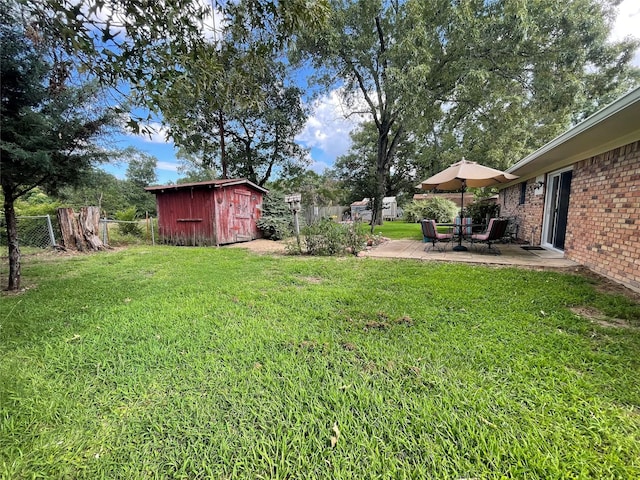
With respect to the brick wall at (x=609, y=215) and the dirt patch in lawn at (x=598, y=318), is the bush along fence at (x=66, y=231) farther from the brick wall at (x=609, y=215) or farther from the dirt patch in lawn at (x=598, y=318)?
the brick wall at (x=609, y=215)

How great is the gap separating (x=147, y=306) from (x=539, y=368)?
14.0 ft

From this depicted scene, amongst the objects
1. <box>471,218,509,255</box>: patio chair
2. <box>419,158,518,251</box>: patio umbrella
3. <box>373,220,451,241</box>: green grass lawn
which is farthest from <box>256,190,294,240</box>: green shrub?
<box>471,218,509,255</box>: patio chair

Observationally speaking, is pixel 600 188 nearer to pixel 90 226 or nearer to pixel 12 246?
pixel 12 246

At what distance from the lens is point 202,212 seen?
1086 centimetres

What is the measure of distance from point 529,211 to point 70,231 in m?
14.1

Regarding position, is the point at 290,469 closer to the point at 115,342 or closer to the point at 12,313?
the point at 115,342

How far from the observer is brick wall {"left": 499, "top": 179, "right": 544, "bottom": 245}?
797cm

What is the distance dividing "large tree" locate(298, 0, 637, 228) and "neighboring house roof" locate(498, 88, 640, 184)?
6.76 meters

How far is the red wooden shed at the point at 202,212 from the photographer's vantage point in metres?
10.7

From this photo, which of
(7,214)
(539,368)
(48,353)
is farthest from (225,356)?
(7,214)

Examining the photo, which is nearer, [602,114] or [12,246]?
[602,114]

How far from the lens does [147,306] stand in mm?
3660

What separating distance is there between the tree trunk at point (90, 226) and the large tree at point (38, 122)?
174 inches

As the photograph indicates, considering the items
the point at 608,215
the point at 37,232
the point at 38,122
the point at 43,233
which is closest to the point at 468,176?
the point at 608,215
